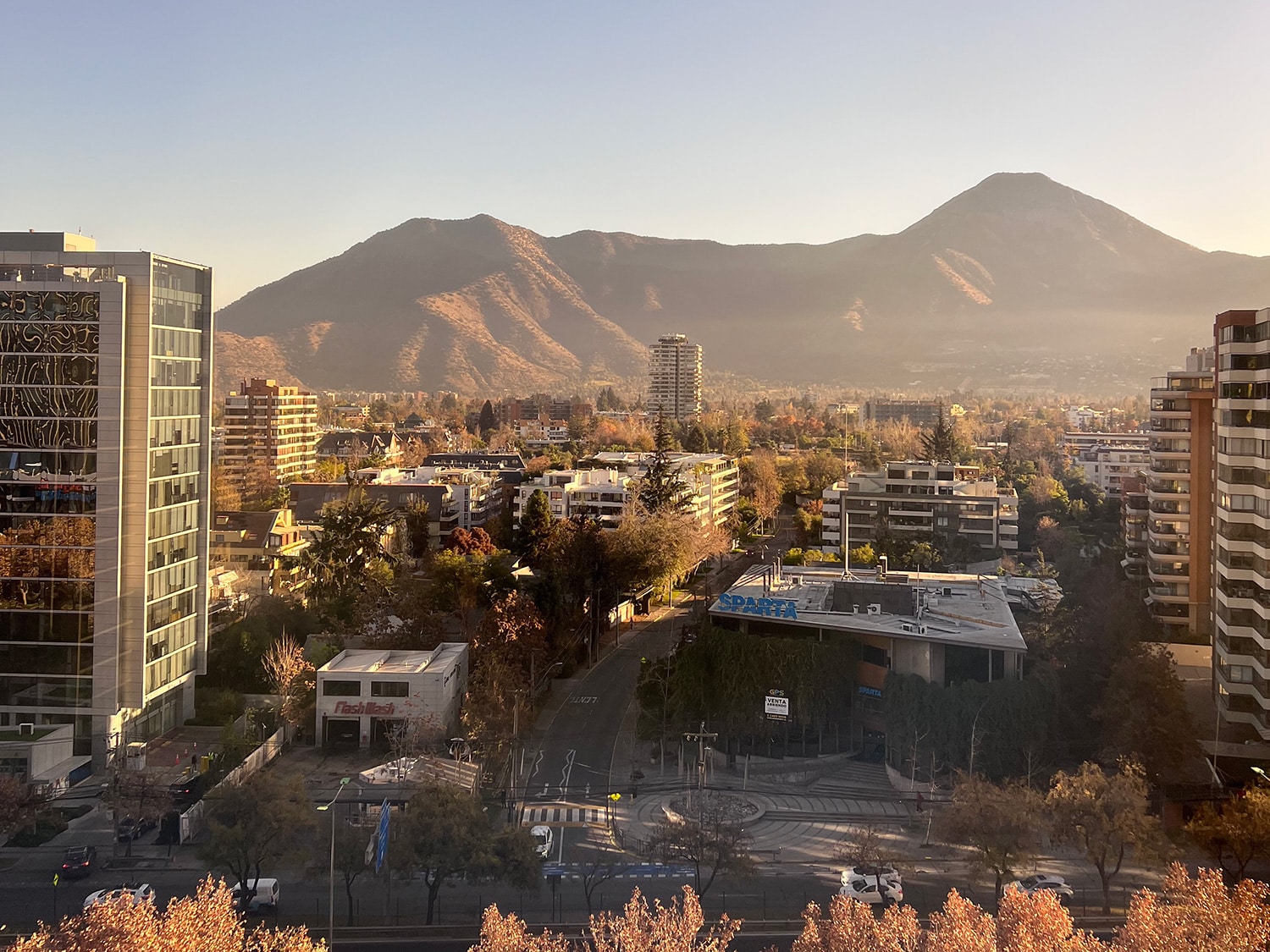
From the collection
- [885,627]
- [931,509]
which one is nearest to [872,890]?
[885,627]

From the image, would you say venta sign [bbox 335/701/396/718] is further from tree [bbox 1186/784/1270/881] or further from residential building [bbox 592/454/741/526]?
residential building [bbox 592/454/741/526]

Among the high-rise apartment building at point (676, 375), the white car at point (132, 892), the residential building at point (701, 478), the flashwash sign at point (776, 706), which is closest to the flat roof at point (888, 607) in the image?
the flashwash sign at point (776, 706)

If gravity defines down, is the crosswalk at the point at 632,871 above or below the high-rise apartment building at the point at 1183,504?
below

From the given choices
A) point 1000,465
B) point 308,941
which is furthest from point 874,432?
point 308,941

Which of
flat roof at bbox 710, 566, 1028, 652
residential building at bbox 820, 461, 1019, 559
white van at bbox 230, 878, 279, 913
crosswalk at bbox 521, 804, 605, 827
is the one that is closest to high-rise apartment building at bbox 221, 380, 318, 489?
residential building at bbox 820, 461, 1019, 559

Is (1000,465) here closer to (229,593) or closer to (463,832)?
(229,593)

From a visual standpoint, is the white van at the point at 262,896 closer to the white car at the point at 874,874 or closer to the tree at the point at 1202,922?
the white car at the point at 874,874

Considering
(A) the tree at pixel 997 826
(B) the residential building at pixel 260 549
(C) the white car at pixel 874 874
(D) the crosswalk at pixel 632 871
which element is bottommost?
(D) the crosswalk at pixel 632 871
